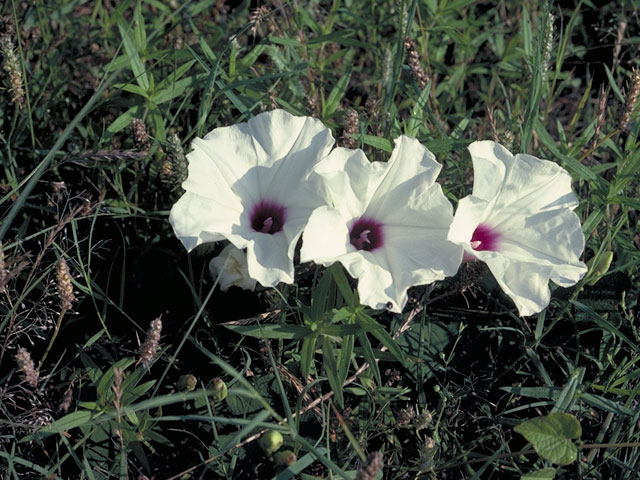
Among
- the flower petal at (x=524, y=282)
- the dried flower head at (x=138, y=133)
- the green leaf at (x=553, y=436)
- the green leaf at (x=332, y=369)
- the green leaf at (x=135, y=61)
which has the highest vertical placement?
the green leaf at (x=135, y=61)

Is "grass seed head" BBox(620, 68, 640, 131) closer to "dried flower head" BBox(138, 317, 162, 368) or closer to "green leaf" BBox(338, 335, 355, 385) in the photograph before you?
"green leaf" BBox(338, 335, 355, 385)

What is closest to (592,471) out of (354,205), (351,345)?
(351,345)

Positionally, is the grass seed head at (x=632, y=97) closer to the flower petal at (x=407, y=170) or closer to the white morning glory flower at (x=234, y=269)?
the flower petal at (x=407, y=170)

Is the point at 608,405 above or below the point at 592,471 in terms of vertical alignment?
above

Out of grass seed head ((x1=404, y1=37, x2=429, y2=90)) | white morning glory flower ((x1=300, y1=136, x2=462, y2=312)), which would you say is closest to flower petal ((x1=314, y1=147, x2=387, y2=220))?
white morning glory flower ((x1=300, y1=136, x2=462, y2=312))

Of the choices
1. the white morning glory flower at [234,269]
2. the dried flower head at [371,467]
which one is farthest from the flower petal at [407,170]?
the dried flower head at [371,467]

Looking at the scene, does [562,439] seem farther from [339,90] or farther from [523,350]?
[339,90]
